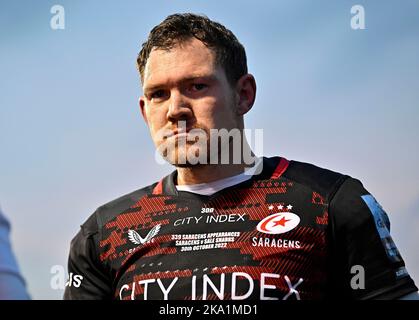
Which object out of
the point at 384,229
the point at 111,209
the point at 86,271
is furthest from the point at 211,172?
the point at 384,229

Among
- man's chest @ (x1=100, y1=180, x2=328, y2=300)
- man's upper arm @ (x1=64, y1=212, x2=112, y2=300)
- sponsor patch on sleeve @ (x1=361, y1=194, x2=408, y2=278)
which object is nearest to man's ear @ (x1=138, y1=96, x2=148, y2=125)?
man's chest @ (x1=100, y1=180, x2=328, y2=300)

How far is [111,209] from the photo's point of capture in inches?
175

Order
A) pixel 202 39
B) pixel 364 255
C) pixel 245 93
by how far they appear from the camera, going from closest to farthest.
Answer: pixel 364 255
pixel 202 39
pixel 245 93

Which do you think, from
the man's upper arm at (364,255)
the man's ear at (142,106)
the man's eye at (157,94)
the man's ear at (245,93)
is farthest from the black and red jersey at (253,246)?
the man's eye at (157,94)

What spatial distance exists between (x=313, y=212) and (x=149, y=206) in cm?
111

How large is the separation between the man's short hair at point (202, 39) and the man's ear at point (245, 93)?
0.05m

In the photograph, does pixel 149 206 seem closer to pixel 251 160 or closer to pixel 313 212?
pixel 251 160

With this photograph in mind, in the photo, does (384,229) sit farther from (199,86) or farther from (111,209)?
(111,209)

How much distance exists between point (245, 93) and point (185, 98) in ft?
1.81

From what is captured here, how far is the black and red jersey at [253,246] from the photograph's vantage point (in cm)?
373

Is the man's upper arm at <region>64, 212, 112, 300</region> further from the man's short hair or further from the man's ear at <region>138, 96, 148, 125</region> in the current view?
the man's short hair

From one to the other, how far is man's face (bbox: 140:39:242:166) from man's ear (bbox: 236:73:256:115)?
13 cm

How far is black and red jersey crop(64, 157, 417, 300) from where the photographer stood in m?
3.73
